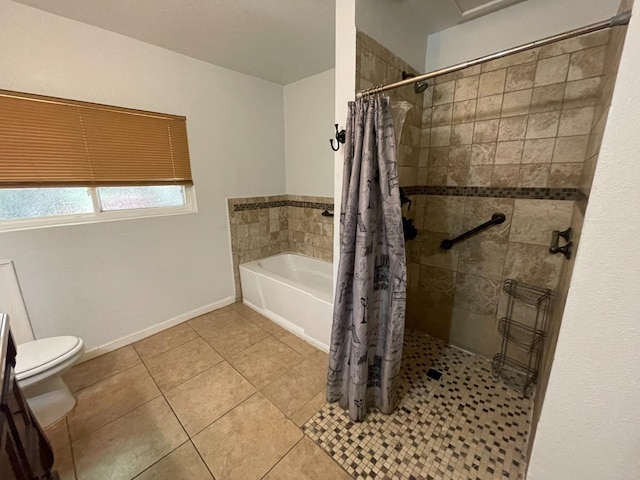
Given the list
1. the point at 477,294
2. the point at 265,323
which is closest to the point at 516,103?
the point at 477,294

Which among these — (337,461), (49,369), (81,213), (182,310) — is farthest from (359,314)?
(81,213)

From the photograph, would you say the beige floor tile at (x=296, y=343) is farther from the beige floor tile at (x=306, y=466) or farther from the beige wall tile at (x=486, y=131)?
the beige wall tile at (x=486, y=131)

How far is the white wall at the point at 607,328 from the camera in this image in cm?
60

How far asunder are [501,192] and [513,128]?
1.30ft

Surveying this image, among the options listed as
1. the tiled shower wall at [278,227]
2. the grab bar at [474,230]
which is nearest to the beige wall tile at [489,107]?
the grab bar at [474,230]

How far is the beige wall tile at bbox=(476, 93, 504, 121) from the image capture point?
158cm

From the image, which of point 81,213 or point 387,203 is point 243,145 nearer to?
point 81,213

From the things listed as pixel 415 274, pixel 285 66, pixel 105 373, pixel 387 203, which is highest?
pixel 285 66

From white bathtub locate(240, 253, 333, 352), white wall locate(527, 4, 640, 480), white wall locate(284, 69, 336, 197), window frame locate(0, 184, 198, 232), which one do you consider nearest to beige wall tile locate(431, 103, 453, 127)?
white wall locate(284, 69, 336, 197)

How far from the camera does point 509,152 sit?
1580 millimetres

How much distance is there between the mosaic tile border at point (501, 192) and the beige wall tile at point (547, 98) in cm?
46

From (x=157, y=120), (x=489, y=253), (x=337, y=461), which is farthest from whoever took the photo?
(x=157, y=120)

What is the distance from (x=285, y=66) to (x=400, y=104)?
1.63 m

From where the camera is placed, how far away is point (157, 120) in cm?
201
